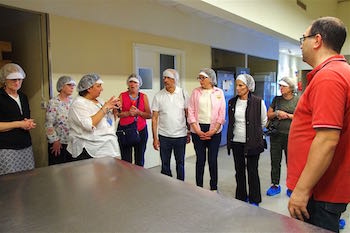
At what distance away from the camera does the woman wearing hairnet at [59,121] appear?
266 cm

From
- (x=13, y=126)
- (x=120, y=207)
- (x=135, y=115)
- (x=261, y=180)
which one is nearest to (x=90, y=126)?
(x=13, y=126)

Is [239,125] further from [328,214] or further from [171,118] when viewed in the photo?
[328,214]

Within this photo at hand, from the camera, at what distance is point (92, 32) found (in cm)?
317

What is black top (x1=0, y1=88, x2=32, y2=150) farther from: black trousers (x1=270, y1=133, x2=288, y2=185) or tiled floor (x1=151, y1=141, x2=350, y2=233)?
black trousers (x1=270, y1=133, x2=288, y2=185)

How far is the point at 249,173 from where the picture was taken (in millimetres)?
2594

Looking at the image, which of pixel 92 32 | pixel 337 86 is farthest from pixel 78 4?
pixel 337 86

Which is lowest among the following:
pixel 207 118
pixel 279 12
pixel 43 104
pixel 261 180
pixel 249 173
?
pixel 261 180

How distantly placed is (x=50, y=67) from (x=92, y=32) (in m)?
0.66

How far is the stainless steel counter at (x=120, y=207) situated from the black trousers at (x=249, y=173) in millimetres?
1376

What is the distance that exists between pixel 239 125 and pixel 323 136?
148cm

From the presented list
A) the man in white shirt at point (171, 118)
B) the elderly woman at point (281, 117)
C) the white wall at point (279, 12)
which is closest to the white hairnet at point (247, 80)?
the elderly woman at point (281, 117)

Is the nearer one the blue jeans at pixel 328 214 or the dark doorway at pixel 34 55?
the blue jeans at pixel 328 214

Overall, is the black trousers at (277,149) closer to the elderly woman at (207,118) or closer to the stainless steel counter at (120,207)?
the elderly woman at (207,118)

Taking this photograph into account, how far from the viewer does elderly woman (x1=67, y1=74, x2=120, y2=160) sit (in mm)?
1907
